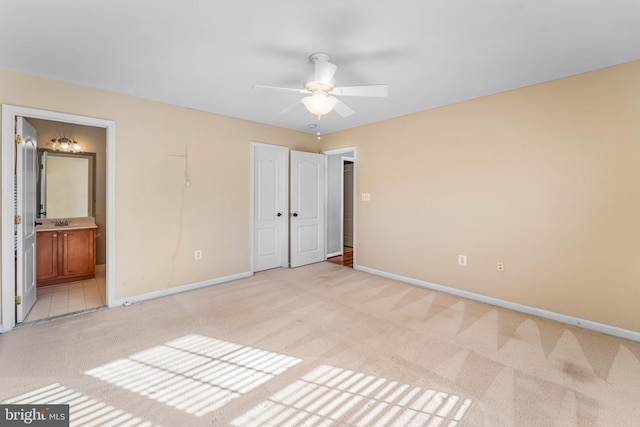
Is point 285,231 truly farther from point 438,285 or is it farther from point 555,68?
point 555,68

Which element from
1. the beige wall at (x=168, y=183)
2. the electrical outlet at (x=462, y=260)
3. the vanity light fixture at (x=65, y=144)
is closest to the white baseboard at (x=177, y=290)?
the beige wall at (x=168, y=183)

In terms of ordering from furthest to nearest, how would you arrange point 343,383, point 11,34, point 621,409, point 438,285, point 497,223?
point 438,285 → point 497,223 → point 11,34 → point 343,383 → point 621,409

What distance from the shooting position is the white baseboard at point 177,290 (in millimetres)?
3173

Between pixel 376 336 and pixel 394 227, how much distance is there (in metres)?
1.97

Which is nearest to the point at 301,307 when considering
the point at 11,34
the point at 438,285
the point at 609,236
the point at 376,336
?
the point at 376,336

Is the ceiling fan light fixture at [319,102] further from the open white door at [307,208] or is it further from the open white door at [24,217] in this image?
the open white door at [24,217]

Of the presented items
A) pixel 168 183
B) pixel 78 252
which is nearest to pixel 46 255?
pixel 78 252

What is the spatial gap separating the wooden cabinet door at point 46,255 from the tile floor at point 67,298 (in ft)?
0.56

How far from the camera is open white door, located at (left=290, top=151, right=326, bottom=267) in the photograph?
480 cm

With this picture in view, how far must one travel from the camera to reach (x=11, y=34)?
1997mm

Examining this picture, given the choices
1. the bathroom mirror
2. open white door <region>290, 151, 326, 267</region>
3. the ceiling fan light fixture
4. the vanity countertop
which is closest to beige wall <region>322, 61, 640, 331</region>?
open white door <region>290, 151, 326, 267</region>

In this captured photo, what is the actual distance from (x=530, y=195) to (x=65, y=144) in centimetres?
614

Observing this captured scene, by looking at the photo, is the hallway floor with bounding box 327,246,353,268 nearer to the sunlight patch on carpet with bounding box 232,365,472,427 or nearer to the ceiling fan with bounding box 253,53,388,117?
the sunlight patch on carpet with bounding box 232,365,472,427

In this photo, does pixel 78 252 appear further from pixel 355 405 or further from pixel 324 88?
pixel 355 405
